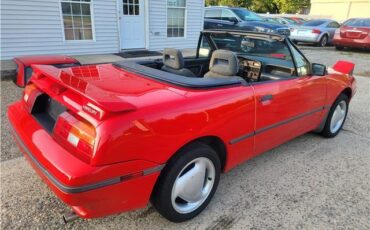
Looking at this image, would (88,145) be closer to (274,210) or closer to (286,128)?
(274,210)

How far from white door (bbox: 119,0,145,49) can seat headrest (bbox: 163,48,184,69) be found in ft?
21.3

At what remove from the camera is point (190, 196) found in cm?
241

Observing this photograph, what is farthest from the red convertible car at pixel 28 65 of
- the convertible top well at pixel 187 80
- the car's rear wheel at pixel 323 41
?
the car's rear wheel at pixel 323 41

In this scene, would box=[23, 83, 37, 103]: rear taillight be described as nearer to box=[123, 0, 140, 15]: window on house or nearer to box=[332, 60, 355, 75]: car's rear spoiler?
box=[332, 60, 355, 75]: car's rear spoiler

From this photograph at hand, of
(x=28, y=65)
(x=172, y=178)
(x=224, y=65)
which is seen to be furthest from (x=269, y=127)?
(x=28, y=65)

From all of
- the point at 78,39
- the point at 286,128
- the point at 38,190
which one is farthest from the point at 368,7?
the point at 38,190

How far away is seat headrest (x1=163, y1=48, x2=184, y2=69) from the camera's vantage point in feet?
10.2

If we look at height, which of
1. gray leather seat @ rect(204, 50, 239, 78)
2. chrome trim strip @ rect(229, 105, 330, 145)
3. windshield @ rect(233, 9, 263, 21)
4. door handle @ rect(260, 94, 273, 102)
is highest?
windshield @ rect(233, 9, 263, 21)

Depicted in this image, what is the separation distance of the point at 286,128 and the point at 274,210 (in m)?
0.99

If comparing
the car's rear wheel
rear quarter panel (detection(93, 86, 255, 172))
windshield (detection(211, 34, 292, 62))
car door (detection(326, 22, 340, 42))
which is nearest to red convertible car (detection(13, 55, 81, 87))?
windshield (detection(211, 34, 292, 62))

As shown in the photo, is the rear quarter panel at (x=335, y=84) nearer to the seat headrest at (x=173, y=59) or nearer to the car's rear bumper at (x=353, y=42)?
the seat headrest at (x=173, y=59)

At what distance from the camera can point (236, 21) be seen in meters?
12.0

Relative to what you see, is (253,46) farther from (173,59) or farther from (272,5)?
(272,5)

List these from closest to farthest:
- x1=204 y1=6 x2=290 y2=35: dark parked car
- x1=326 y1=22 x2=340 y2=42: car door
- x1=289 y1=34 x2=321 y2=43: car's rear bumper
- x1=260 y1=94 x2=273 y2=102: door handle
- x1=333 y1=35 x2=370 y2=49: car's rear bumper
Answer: x1=260 y1=94 x2=273 y2=102: door handle
x1=204 y1=6 x2=290 y2=35: dark parked car
x1=333 y1=35 x2=370 y2=49: car's rear bumper
x1=289 y1=34 x2=321 y2=43: car's rear bumper
x1=326 y1=22 x2=340 y2=42: car door
